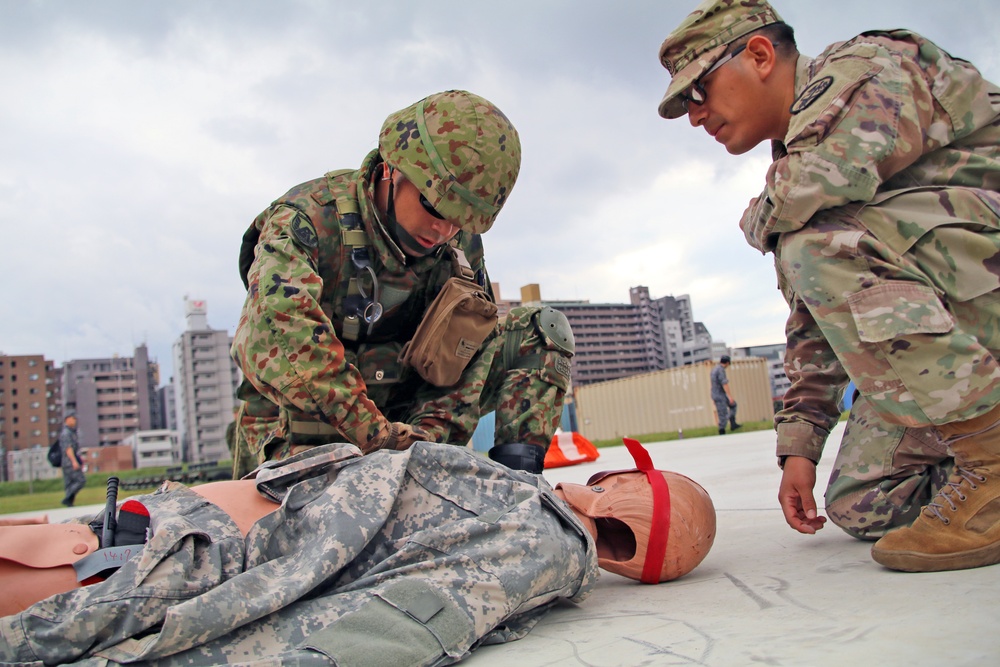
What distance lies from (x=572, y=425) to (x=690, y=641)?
35084 mm

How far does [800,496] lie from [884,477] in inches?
8.3

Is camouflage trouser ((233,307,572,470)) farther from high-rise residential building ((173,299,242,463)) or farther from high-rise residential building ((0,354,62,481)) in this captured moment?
high-rise residential building ((0,354,62,481))

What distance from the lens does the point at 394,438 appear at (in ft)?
7.41

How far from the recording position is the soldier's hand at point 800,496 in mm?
1978

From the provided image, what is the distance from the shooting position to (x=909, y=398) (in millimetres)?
1638

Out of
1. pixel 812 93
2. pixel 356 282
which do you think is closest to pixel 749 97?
pixel 812 93

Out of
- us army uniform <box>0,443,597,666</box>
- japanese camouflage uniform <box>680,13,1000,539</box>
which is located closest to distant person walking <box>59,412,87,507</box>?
us army uniform <box>0,443,597,666</box>

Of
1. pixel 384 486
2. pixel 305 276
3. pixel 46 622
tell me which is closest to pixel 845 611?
pixel 384 486

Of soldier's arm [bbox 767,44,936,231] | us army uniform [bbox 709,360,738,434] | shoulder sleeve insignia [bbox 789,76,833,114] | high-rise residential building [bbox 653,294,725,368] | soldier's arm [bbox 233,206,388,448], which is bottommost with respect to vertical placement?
us army uniform [bbox 709,360,738,434]

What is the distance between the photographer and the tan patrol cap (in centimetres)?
201

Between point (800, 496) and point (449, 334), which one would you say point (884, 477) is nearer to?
point (800, 496)

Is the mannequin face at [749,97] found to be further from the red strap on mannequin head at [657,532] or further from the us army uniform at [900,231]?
→ the red strap on mannequin head at [657,532]

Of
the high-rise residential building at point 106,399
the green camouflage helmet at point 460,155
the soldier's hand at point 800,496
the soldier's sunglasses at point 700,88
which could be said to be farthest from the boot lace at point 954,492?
the high-rise residential building at point 106,399

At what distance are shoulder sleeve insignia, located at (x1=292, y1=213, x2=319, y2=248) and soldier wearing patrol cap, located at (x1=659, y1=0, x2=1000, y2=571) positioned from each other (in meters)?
1.17
